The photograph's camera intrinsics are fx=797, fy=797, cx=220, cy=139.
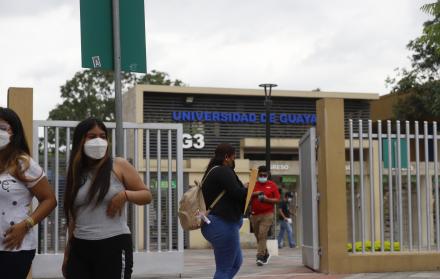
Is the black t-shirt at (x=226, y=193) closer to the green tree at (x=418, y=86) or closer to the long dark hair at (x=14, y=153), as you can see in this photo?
the long dark hair at (x=14, y=153)

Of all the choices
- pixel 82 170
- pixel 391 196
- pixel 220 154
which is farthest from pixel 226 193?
pixel 391 196

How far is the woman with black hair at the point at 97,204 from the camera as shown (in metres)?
4.85

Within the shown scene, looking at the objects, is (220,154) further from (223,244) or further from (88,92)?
(88,92)

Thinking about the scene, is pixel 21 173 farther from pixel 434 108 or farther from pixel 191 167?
pixel 434 108

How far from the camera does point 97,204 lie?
4.86m

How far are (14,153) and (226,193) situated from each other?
9.91 feet

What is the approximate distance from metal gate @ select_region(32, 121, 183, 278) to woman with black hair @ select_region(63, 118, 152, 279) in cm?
576

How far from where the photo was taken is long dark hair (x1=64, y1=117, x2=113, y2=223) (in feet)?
16.0

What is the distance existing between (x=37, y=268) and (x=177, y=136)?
2.70m

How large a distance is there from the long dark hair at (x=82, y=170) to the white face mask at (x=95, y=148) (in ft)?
A: 0.15

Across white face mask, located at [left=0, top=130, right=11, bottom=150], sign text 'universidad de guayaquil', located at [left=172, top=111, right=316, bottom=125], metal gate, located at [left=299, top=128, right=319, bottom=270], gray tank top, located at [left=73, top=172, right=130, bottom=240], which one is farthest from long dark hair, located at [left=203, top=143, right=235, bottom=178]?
sign text 'universidad de guayaquil', located at [left=172, top=111, right=316, bottom=125]

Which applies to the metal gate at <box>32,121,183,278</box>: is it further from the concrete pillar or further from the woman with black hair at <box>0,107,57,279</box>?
the woman with black hair at <box>0,107,57,279</box>

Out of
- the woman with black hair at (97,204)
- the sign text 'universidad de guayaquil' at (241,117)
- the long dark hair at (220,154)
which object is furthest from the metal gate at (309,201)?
the sign text 'universidad de guayaquil' at (241,117)

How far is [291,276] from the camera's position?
36.9ft
